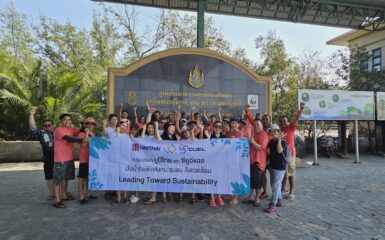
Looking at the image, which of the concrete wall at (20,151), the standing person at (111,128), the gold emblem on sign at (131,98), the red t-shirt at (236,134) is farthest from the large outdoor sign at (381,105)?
the concrete wall at (20,151)

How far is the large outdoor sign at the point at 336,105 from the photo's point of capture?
9797mm

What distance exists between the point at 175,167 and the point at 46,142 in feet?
7.19

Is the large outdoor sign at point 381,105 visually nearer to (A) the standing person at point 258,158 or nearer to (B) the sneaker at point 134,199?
(A) the standing person at point 258,158

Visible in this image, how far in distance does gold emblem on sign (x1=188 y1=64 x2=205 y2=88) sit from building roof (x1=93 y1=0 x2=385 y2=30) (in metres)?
3.37

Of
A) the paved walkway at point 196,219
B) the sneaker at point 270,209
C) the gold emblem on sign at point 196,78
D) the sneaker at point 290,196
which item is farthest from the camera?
the gold emblem on sign at point 196,78

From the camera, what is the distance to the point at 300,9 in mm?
11148

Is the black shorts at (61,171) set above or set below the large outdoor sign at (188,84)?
below

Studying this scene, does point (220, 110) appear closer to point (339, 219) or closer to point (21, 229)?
point (339, 219)

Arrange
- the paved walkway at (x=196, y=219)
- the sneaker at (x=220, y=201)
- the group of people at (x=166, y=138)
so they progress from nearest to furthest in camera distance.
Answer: the paved walkway at (x=196, y=219), the group of people at (x=166, y=138), the sneaker at (x=220, y=201)

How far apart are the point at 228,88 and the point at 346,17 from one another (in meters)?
7.07

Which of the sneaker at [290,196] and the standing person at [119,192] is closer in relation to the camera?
the standing person at [119,192]

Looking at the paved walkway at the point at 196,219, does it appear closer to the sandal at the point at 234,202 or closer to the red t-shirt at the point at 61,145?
the sandal at the point at 234,202

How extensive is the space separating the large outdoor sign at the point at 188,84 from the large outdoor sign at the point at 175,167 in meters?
3.19

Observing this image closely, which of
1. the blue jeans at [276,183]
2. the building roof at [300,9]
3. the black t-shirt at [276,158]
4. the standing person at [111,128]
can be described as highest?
the building roof at [300,9]
